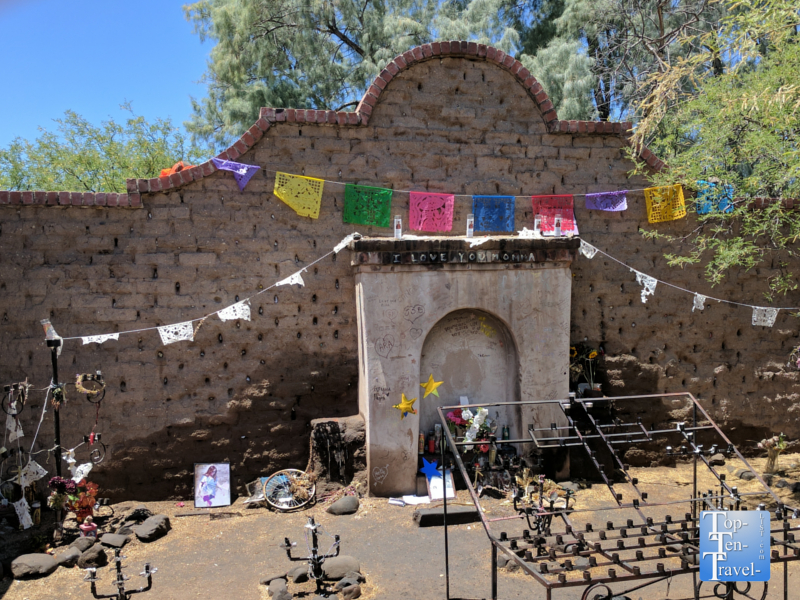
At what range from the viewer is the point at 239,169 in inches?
322

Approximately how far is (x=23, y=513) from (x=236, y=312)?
3227 mm

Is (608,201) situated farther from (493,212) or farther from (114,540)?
(114,540)

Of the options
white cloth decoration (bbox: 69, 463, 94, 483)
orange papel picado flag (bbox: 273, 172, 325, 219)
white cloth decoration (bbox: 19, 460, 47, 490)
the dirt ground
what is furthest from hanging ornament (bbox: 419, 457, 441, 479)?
white cloth decoration (bbox: 19, 460, 47, 490)

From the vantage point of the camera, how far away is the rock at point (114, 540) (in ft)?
22.6

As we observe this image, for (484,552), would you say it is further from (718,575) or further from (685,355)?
(685,355)

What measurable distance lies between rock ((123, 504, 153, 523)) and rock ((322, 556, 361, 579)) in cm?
258

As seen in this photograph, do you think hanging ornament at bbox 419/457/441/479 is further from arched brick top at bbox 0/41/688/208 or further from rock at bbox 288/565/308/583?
arched brick top at bbox 0/41/688/208

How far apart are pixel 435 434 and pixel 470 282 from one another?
207 cm

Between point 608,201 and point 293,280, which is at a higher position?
point 608,201

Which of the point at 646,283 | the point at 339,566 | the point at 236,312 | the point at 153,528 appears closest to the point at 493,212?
the point at 646,283

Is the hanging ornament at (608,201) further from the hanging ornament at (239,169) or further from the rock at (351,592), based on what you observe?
the rock at (351,592)

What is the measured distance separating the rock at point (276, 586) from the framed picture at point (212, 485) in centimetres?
229

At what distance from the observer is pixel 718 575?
442 centimetres

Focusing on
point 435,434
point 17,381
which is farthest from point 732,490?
point 17,381
